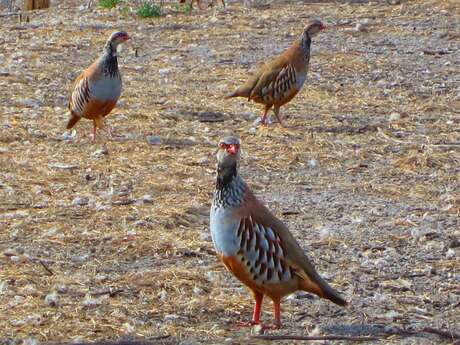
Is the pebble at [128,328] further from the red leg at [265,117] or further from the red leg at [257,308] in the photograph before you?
the red leg at [265,117]

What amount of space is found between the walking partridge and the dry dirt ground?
0.28 meters

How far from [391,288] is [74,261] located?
6.02ft

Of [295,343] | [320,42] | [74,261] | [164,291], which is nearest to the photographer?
[295,343]

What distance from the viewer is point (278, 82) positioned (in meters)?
10.8

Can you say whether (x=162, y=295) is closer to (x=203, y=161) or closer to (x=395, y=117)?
(x=203, y=161)

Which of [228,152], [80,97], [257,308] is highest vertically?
[228,152]

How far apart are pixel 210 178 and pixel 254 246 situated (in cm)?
330

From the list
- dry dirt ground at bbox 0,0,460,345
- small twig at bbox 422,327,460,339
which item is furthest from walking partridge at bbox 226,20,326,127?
small twig at bbox 422,327,460,339

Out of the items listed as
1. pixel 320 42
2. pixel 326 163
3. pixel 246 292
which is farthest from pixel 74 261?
pixel 320 42

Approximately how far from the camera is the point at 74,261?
7027 mm

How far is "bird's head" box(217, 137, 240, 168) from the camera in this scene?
19.1 feet

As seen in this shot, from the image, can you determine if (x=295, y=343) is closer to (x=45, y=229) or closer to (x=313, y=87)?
(x=45, y=229)

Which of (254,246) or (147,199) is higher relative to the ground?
(254,246)

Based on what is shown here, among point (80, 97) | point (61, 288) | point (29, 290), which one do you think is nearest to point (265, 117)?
point (80, 97)
